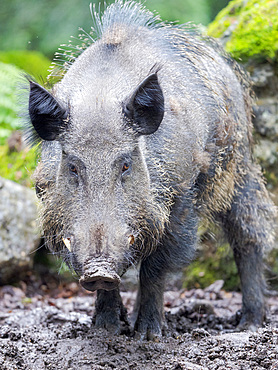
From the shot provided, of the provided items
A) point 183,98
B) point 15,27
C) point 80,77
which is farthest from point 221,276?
point 15,27

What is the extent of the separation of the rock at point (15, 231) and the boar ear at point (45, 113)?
299cm

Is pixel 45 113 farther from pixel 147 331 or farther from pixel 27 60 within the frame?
pixel 27 60

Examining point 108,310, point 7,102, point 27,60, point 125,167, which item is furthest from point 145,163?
point 27,60

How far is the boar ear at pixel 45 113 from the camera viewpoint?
15.1 ft

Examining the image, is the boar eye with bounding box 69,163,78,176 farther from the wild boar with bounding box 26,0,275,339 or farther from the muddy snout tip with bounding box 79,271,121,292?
the muddy snout tip with bounding box 79,271,121,292

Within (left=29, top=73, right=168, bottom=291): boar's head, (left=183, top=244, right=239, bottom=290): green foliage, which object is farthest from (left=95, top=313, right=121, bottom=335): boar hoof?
(left=183, top=244, right=239, bottom=290): green foliage

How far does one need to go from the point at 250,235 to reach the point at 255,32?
3111 millimetres

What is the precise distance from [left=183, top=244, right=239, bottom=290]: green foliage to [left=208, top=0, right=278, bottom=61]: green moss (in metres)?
2.80

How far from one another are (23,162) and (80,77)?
393 cm

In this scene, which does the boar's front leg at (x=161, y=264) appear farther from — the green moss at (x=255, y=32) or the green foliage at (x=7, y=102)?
the green foliage at (x=7, y=102)

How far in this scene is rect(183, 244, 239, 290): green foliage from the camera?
835 centimetres

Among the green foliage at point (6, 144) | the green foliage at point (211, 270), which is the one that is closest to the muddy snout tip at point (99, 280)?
the green foliage at point (6, 144)

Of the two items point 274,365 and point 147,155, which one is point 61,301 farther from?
point 274,365

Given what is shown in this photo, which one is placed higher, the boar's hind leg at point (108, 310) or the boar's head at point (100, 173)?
the boar's head at point (100, 173)
